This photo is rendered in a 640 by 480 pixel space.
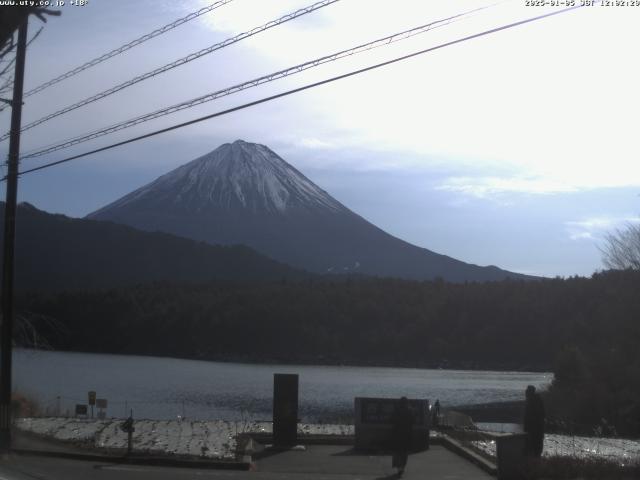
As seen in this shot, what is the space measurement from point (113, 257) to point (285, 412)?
5215 inches

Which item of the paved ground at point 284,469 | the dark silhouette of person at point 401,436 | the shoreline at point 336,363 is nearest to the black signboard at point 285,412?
the paved ground at point 284,469

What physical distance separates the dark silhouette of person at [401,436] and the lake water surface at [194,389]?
18.5 meters

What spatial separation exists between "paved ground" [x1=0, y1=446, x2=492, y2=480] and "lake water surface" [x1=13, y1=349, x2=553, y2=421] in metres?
15.5

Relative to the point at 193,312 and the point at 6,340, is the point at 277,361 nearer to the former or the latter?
the point at 193,312

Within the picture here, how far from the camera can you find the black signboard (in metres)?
19.7

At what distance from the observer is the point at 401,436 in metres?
16.2

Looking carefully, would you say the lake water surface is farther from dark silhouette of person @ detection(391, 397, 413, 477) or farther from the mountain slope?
the mountain slope

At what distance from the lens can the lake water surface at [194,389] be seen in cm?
4034

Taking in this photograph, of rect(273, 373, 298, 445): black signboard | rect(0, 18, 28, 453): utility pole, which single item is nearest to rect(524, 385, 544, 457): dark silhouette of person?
rect(273, 373, 298, 445): black signboard

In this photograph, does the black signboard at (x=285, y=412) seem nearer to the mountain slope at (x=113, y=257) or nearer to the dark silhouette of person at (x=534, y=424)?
the dark silhouette of person at (x=534, y=424)

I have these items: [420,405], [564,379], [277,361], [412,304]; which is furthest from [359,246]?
[420,405]

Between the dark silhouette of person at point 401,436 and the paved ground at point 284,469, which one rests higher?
the dark silhouette of person at point 401,436

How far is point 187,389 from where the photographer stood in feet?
173

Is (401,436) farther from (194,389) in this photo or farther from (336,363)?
Result: (336,363)
